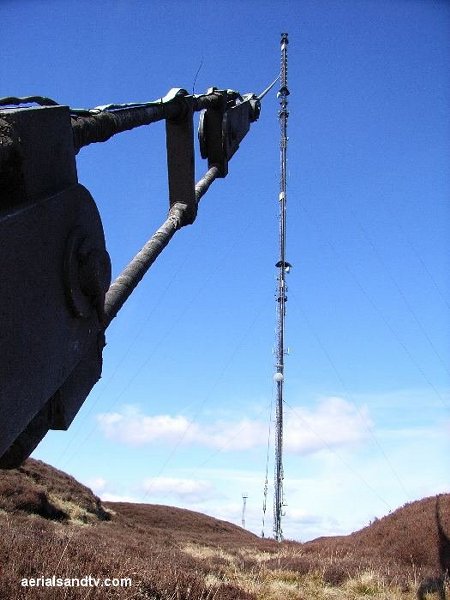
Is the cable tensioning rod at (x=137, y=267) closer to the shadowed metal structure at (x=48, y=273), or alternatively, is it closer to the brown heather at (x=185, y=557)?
the shadowed metal structure at (x=48, y=273)

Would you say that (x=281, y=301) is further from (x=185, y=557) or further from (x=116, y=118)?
(x=116, y=118)

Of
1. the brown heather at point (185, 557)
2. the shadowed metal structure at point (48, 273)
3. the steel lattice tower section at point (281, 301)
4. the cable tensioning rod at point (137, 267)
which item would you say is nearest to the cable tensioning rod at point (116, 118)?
the shadowed metal structure at point (48, 273)

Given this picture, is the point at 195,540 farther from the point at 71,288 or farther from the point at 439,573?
the point at 71,288

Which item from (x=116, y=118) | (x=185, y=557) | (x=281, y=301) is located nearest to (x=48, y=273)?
(x=116, y=118)

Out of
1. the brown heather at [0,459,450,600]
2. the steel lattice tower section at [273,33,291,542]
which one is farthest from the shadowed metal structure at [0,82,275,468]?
the steel lattice tower section at [273,33,291,542]

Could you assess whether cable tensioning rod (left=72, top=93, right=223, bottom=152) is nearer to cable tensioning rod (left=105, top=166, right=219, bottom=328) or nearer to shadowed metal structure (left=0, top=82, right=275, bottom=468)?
shadowed metal structure (left=0, top=82, right=275, bottom=468)

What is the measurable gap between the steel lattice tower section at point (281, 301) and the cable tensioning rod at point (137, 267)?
18.2 meters

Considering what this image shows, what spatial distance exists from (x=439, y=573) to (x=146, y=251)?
1293 centimetres

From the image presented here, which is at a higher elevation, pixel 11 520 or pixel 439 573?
pixel 11 520

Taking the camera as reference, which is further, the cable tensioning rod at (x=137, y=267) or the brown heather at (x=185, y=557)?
A: the brown heather at (x=185, y=557)

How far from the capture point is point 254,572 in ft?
40.9

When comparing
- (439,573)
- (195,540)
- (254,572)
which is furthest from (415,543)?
(195,540)

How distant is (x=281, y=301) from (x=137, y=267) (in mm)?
19176

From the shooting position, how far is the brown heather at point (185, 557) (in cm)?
774
